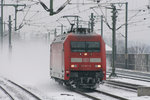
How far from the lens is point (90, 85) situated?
21234 millimetres

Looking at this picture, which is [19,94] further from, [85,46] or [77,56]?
[85,46]

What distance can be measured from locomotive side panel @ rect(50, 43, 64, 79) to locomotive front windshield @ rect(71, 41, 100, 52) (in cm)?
76

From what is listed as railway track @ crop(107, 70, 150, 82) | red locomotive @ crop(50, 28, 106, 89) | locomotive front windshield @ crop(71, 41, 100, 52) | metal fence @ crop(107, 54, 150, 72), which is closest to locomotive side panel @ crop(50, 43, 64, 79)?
red locomotive @ crop(50, 28, 106, 89)

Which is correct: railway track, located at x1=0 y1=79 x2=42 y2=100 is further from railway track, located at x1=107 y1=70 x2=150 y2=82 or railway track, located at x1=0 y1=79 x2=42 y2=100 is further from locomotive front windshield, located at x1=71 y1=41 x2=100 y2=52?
railway track, located at x1=107 y1=70 x2=150 y2=82

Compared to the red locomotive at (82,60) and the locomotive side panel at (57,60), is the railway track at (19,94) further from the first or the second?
the red locomotive at (82,60)

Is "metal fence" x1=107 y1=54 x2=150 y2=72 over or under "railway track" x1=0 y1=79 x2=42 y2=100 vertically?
over

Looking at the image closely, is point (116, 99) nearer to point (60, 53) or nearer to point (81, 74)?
point (81, 74)

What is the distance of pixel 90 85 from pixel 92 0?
6.13 metres

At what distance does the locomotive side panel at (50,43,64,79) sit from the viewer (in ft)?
70.8

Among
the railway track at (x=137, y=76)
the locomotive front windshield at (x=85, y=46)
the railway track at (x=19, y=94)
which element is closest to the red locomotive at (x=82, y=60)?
the locomotive front windshield at (x=85, y=46)

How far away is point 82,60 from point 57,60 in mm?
2451

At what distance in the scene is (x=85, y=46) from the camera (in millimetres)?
21344

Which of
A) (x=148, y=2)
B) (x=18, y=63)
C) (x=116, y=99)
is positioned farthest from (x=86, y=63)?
(x=18, y=63)

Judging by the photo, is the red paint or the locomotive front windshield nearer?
the red paint
